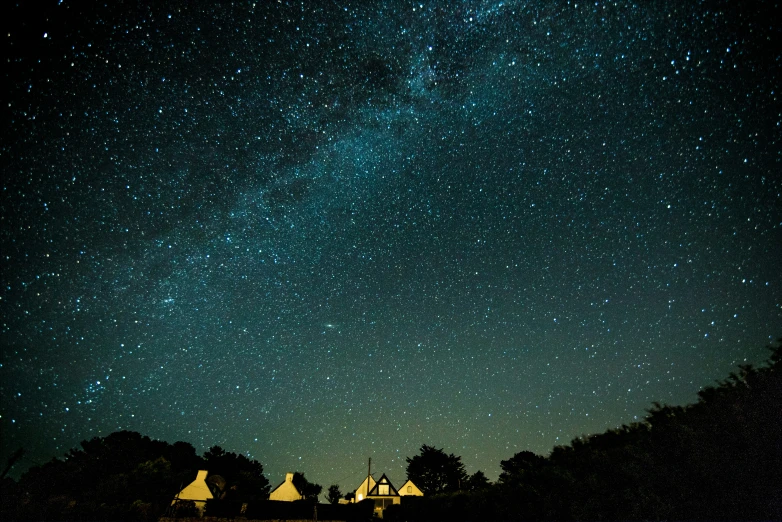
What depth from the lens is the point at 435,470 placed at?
58.6 meters

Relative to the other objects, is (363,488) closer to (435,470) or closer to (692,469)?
(435,470)

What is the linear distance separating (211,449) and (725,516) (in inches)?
2820

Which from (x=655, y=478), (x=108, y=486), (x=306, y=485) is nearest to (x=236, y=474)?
(x=306, y=485)

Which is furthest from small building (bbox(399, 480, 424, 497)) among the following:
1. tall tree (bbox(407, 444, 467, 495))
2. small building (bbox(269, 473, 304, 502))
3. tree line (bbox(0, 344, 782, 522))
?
tree line (bbox(0, 344, 782, 522))

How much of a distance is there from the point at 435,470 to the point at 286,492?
25253 millimetres

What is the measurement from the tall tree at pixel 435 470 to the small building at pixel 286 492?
70.2ft

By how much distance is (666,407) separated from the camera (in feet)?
49.0

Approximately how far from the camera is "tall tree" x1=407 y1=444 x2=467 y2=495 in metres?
57.8

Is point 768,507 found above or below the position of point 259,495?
below

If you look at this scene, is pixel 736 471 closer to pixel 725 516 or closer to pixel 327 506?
pixel 725 516

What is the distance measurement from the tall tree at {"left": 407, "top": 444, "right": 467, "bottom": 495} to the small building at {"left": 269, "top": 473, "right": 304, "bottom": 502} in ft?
70.2

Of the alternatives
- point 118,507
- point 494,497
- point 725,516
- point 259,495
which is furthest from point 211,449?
point 725,516

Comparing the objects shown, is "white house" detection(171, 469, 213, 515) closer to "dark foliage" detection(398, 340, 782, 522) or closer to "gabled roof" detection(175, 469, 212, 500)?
"gabled roof" detection(175, 469, 212, 500)

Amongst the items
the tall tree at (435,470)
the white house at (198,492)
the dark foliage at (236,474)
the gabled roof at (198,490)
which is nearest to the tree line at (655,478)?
the white house at (198,492)
